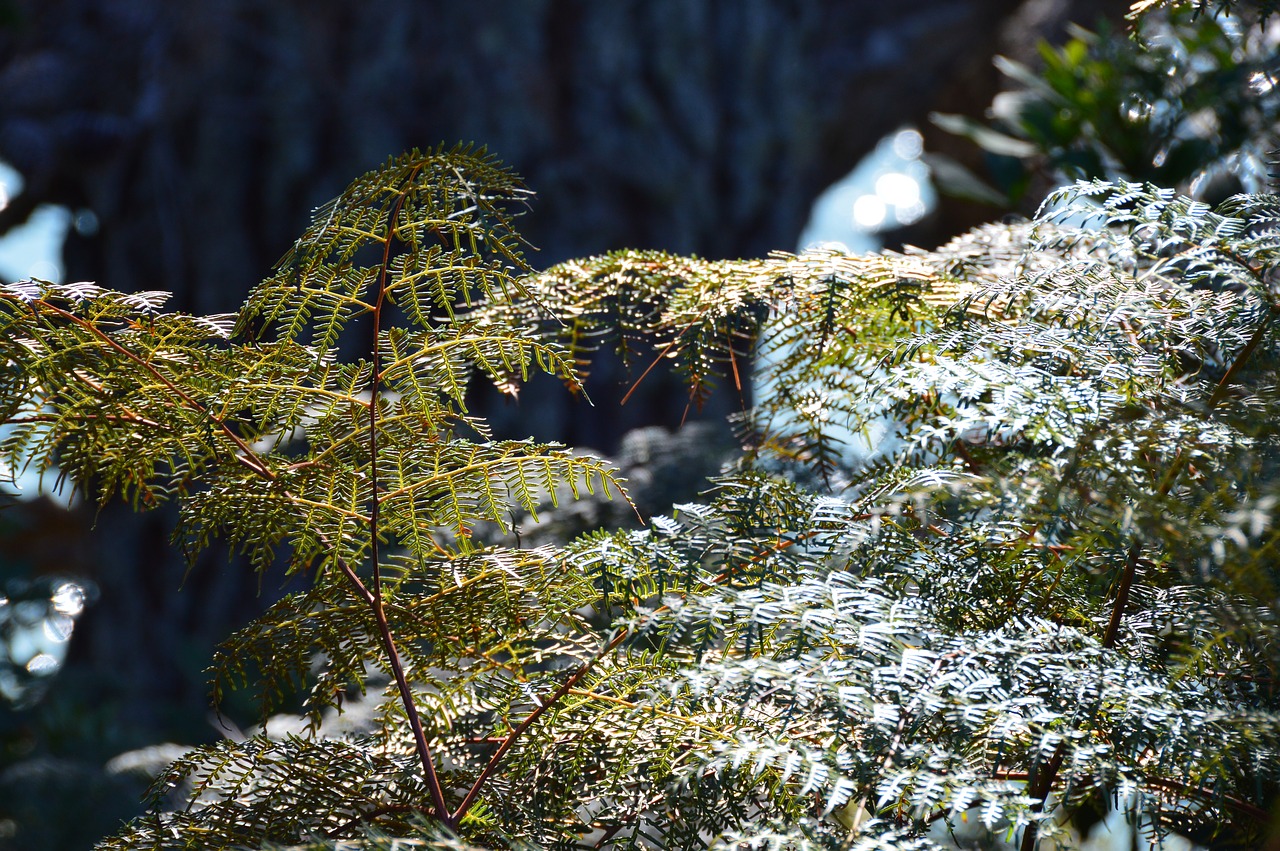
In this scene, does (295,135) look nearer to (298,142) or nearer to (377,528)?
(298,142)

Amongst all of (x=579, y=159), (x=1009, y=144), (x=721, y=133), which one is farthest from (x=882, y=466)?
(x=721, y=133)

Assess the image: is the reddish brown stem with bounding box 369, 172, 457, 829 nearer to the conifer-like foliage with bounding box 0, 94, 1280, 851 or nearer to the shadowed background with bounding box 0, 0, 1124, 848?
the conifer-like foliage with bounding box 0, 94, 1280, 851

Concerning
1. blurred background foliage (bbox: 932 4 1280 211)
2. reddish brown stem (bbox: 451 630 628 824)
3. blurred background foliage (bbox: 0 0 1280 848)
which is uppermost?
blurred background foliage (bbox: 0 0 1280 848)

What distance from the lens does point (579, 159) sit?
8.84ft

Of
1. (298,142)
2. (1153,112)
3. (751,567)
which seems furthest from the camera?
(298,142)

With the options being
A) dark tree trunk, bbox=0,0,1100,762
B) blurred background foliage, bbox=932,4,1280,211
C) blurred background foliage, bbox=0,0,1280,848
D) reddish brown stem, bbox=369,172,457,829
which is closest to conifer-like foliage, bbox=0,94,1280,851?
reddish brown stem, bbox=369,172,457,829

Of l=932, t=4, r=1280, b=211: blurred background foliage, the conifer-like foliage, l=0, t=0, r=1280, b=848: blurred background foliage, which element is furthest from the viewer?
l=0, t=0, r=1280, b=848: blurred background foliage

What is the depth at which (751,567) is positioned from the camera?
0.63 meters

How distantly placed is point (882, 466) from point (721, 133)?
2274 mm

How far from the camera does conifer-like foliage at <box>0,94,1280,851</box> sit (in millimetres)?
527

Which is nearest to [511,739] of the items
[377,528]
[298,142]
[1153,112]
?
[377,528]

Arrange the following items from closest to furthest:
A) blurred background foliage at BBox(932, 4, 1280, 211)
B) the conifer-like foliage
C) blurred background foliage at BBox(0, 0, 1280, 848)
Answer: the conifer-like foliage, blurred background foliage at BBox(932, 4, 1280, 211), blurred background foliage at BBox(0, 0, 1280, 848)

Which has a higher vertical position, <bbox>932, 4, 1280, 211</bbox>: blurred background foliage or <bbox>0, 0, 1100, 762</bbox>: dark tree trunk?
<bbox>0, 0, 1100, 762</bbox>: dark tree trunk

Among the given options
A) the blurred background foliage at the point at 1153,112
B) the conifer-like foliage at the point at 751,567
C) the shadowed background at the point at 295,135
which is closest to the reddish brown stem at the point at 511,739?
the conifer-like foliage at the point at 751,567
